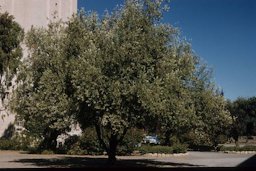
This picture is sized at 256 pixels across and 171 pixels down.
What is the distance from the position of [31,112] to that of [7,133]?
27.5m

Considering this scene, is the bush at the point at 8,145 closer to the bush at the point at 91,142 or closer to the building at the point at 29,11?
the bush at the point at 91,142

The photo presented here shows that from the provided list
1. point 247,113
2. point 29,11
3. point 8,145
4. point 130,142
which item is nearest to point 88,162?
point 130,142

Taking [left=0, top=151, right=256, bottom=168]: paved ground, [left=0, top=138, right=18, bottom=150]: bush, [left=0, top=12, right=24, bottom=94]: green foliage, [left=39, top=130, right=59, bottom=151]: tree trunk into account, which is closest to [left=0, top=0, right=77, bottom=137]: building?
[left=0, top=12, right=24, bottom=94]: green foliage

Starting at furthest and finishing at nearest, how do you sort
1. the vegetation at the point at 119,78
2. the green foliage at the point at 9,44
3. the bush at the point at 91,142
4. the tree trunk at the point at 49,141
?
the green foliage at the point at 9,44 → the tree trunk at the point at 49,141 → the bush at the point at 91,142 → the vegetation at the point at 119,78

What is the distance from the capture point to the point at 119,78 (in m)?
21.8

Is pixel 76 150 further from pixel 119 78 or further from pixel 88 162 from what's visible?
pixel 119 78

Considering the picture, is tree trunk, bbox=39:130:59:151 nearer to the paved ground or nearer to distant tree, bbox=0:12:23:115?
the paved ground

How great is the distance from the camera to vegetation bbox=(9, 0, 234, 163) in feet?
70.3

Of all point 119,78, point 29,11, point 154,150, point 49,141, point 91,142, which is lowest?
point 154,150

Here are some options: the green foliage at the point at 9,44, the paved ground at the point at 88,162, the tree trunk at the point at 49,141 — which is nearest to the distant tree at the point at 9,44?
the green foliage at the point at 9,44

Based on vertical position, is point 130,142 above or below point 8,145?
below

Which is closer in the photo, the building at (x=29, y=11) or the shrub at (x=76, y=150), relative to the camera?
the shrub at (x=76, y=150)

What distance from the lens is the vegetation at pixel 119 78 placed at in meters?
21.4

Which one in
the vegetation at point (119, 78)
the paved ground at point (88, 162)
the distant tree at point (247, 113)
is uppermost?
the distant tree at point (247, 113)
